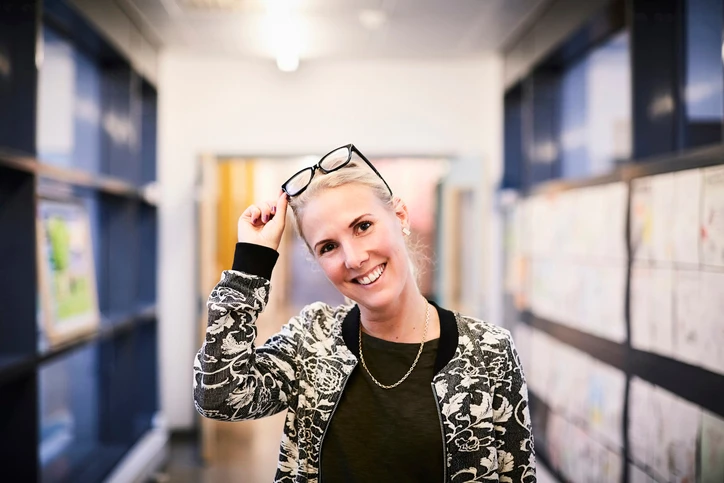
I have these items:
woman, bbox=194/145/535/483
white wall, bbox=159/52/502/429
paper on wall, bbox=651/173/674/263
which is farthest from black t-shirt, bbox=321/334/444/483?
white wall, bbox=159/52/502/429

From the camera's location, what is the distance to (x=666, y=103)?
2.68 metres

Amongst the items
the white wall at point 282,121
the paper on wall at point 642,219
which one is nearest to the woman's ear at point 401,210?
the paper on wall at point 642,219

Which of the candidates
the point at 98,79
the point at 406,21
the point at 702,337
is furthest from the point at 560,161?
the point at 98,79

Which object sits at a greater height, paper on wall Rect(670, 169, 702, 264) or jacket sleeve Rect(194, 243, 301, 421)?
paper on wall Rect(670, 169, 702, 264)

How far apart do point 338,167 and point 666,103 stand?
1.99 m

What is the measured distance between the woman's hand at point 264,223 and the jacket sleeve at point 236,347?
25 mm

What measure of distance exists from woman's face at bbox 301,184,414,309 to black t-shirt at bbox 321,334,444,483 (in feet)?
0.54

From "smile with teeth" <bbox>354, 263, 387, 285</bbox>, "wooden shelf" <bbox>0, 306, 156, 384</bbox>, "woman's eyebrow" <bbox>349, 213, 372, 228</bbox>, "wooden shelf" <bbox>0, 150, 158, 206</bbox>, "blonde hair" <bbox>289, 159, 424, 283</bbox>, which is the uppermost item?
"wooden shelf" <bbox>0, 150, 158, 206</bbox>

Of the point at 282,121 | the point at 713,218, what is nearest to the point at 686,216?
the point at 713,218

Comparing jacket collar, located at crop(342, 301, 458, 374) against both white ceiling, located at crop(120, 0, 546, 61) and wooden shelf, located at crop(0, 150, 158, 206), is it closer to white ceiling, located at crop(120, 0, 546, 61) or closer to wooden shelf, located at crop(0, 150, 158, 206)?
wooden shelf, located at crop(0, 150, 158, 206)

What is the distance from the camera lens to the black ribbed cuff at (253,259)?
130 cm

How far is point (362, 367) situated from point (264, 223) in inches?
15.4

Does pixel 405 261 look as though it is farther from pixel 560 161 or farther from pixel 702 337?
pixel 560 161

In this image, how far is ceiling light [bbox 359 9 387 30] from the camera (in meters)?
3.84
